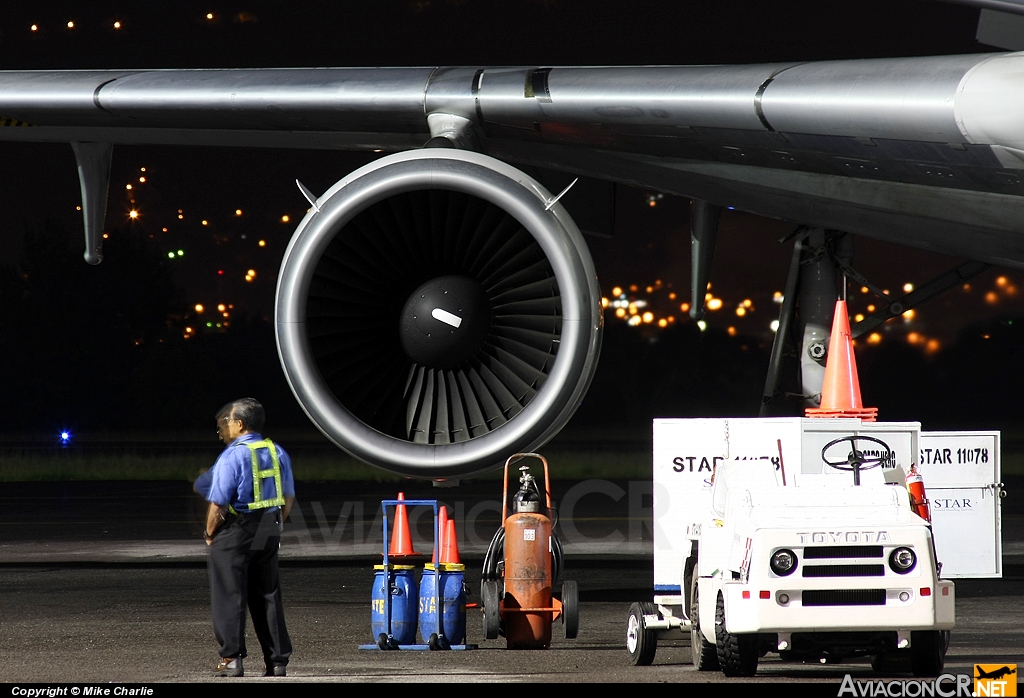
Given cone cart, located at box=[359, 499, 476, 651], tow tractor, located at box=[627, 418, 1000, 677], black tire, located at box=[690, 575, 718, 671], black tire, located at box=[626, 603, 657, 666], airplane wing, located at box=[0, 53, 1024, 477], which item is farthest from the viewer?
cone cart, located at box=[359, 499, 476, 651]

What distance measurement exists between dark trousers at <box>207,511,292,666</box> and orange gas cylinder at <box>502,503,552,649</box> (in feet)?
6.66

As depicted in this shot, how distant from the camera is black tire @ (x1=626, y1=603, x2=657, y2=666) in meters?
8.08

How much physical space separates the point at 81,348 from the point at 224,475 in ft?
126

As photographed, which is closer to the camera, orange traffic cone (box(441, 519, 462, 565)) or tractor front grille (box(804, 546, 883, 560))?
tractor front grille (box(804, 546, 883, 560))

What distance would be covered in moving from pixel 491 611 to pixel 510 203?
10.4 ft

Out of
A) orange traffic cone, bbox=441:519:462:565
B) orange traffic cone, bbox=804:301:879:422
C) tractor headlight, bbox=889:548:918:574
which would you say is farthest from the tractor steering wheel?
orange traffic cone, bbox=441:519:462:565

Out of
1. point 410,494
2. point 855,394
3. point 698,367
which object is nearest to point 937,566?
point 855,394

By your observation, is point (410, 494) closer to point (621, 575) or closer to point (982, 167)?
point (621, 575)

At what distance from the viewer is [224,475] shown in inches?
276

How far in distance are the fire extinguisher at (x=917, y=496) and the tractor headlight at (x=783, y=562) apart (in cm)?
84

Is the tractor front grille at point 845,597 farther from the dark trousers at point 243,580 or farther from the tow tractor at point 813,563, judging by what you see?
the dark trousers at point 243,580

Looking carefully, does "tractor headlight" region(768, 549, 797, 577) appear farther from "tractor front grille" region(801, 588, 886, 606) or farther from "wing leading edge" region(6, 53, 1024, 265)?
"wing leading edge" region(6, 53, 1024, 265)

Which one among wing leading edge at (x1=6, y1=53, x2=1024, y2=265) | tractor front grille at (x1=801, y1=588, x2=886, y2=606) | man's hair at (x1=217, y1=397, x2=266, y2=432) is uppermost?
wing leading edge at (x1=6, y1=53, x2=1024, y2=265)

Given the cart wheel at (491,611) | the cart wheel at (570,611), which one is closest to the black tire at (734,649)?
the cart wheel at (570,611)
